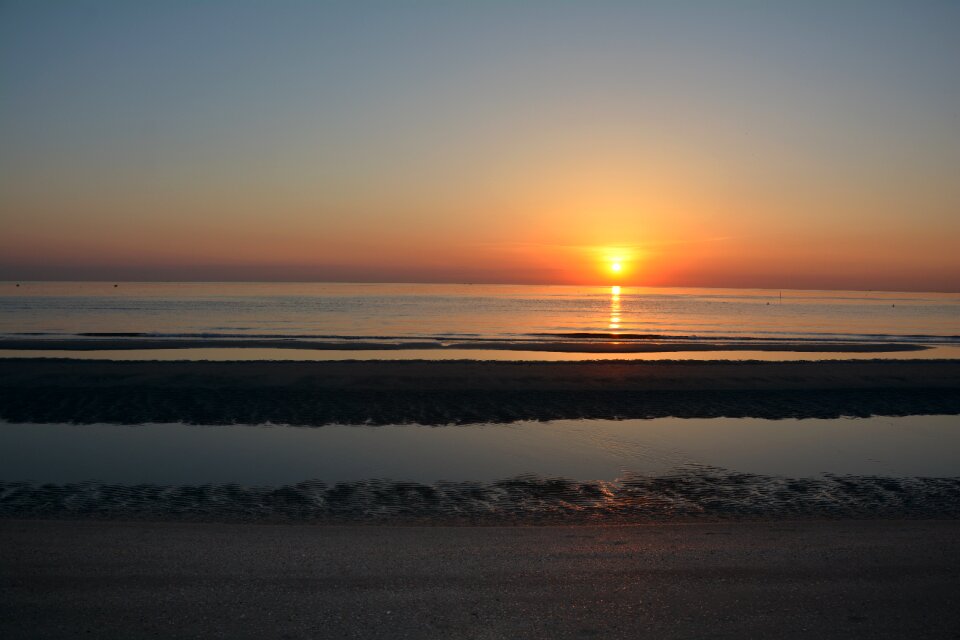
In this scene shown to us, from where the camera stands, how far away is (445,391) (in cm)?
2325

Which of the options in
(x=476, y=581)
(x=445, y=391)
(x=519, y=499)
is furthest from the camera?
(x=445, y=391)

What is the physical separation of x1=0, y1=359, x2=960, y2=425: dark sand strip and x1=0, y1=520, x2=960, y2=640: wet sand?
10635 millimetres

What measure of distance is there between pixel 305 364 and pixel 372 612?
2339 centimetres

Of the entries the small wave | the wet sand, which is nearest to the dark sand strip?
the small wave

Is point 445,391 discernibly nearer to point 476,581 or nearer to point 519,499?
point 519,499

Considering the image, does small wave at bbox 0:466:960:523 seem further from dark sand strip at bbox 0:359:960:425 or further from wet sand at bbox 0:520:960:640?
dark sand strip at bbox 0:359:960:425

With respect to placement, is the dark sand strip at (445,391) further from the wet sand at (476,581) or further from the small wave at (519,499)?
the wet sand at (476,581)

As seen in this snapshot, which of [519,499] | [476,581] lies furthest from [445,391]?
[476,581]

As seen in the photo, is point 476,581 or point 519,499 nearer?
point 476,581

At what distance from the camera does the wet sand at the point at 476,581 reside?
6.37 m

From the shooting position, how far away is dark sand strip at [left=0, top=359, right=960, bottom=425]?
20109mm

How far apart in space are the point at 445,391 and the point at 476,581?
15942 mm

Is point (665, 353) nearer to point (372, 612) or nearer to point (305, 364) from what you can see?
point (305, 364)

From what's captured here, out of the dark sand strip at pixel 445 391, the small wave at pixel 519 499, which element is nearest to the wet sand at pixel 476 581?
the small wave at pixel 519 499
